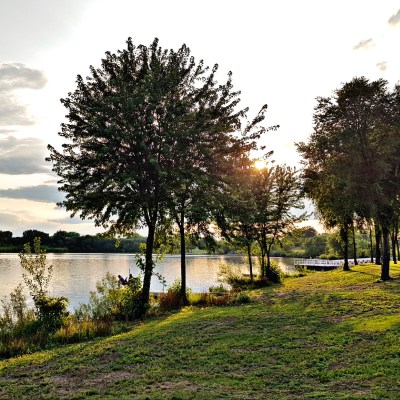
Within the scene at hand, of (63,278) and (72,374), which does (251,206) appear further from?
(63,278)

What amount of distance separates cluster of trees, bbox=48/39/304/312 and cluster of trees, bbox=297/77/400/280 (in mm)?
7324

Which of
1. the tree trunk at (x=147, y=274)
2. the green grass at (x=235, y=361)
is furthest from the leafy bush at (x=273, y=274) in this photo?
the green grass at (x=235, y=361)

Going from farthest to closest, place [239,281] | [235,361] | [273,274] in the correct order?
[273,274]
[239,281]
[235,361]

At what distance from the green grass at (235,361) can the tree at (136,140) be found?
281 inches

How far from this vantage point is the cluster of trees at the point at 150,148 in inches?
746

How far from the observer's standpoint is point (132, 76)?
2120cm

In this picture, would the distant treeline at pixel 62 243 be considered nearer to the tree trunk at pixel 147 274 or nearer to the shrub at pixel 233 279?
the shrub at pixel 233 279

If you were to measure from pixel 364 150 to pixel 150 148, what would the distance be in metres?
14.8

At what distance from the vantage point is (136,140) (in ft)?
63.0

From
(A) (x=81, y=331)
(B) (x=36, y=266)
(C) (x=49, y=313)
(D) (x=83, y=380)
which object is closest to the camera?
(D) (x=83, y=380)

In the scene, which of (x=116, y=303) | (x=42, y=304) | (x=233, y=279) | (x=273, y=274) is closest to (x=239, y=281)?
(x=233, y=279)

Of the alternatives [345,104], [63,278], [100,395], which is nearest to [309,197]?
[345,104]

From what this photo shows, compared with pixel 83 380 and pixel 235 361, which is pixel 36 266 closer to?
pixel 83 380

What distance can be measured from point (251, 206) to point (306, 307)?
25.1 feet
